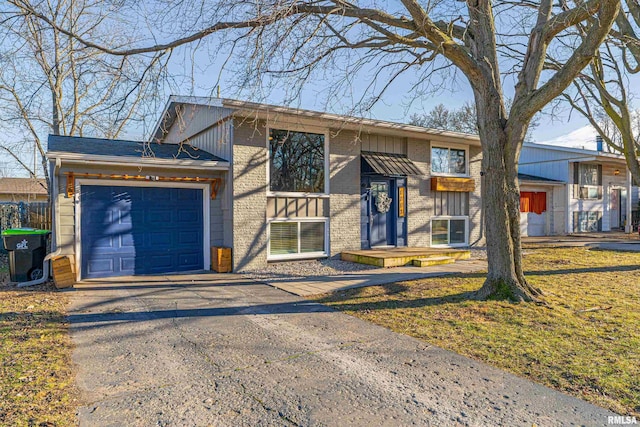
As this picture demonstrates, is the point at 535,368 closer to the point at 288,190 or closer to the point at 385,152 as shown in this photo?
the point at 288,190

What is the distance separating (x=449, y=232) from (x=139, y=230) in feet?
31.7

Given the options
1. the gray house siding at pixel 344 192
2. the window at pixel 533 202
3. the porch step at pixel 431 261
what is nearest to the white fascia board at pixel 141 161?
the gray house siding at pixel 344 192

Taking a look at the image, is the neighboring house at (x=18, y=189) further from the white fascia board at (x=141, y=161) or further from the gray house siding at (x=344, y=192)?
the gray house siding at (x=344, y=192)

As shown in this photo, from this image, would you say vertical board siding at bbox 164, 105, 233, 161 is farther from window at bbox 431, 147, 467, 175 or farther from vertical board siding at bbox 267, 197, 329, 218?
window at bbox 431, 147, 467, 175

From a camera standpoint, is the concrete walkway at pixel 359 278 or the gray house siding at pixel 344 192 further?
the gray house siding at pixel 344 192

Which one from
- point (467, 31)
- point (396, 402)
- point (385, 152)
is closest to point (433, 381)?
point (396, 402)

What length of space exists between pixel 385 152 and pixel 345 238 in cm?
297

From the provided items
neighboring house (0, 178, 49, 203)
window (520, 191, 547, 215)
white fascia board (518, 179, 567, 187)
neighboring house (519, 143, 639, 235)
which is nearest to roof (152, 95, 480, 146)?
white fascia board (518, 179, 567, 187)

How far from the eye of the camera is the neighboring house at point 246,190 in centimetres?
873

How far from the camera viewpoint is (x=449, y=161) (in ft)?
45.2

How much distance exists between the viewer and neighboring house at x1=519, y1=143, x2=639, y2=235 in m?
19.2

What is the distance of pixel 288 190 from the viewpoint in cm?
1055

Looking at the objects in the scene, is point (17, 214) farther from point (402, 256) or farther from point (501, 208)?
point (501, 208)

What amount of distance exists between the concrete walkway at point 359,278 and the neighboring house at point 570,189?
10377 mm
